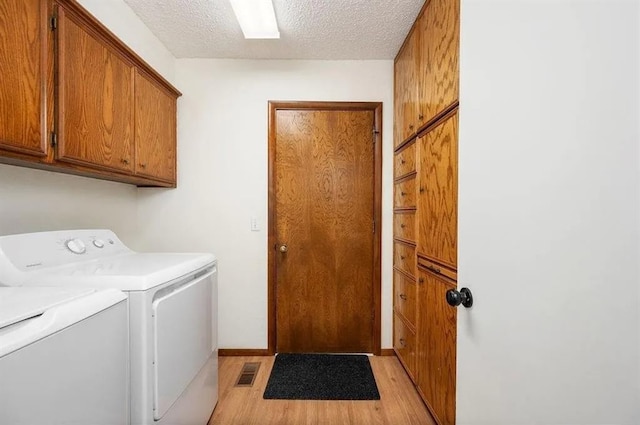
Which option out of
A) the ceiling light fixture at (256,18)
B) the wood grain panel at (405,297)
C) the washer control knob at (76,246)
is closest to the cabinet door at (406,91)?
the ceiling light fixture at (256,18)

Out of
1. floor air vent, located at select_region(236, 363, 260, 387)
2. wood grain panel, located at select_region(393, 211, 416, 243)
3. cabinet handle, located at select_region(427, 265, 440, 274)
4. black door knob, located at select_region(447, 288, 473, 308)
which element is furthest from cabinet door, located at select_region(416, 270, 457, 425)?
floor air vent, located at select_region(236, 363, 260, 387)

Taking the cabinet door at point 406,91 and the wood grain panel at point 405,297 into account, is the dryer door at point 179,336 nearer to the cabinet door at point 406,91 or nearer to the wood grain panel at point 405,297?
the wood grain panel at point 405,297

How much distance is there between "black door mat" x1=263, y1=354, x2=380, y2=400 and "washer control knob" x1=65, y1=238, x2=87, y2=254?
1.34m

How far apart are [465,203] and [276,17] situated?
5.60ft

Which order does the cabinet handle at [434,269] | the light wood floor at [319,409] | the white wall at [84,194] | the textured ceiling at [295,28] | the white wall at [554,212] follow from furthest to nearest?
the textured ceiling at [295,28], the light wood floor at [319,409], the cabinet handle at [434,269], the white wall at [84,194], the white wall at [554,212]

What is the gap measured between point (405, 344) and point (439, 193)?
1.16 meters

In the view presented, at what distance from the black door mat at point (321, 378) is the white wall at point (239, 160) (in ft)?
0.95

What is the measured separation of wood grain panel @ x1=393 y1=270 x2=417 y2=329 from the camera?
1.84m

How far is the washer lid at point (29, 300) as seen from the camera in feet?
2.23

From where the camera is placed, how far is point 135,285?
3.39 ft

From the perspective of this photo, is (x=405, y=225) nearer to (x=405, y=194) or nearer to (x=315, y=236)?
(x=405, y=194)

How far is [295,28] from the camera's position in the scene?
6.35ft

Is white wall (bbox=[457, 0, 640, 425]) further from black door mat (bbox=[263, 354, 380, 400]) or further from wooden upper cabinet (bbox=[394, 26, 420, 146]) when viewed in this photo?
black door mat (bbox=[263, 354, 380, 400])

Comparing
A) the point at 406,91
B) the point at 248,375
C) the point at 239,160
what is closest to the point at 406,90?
the point at 406,91
